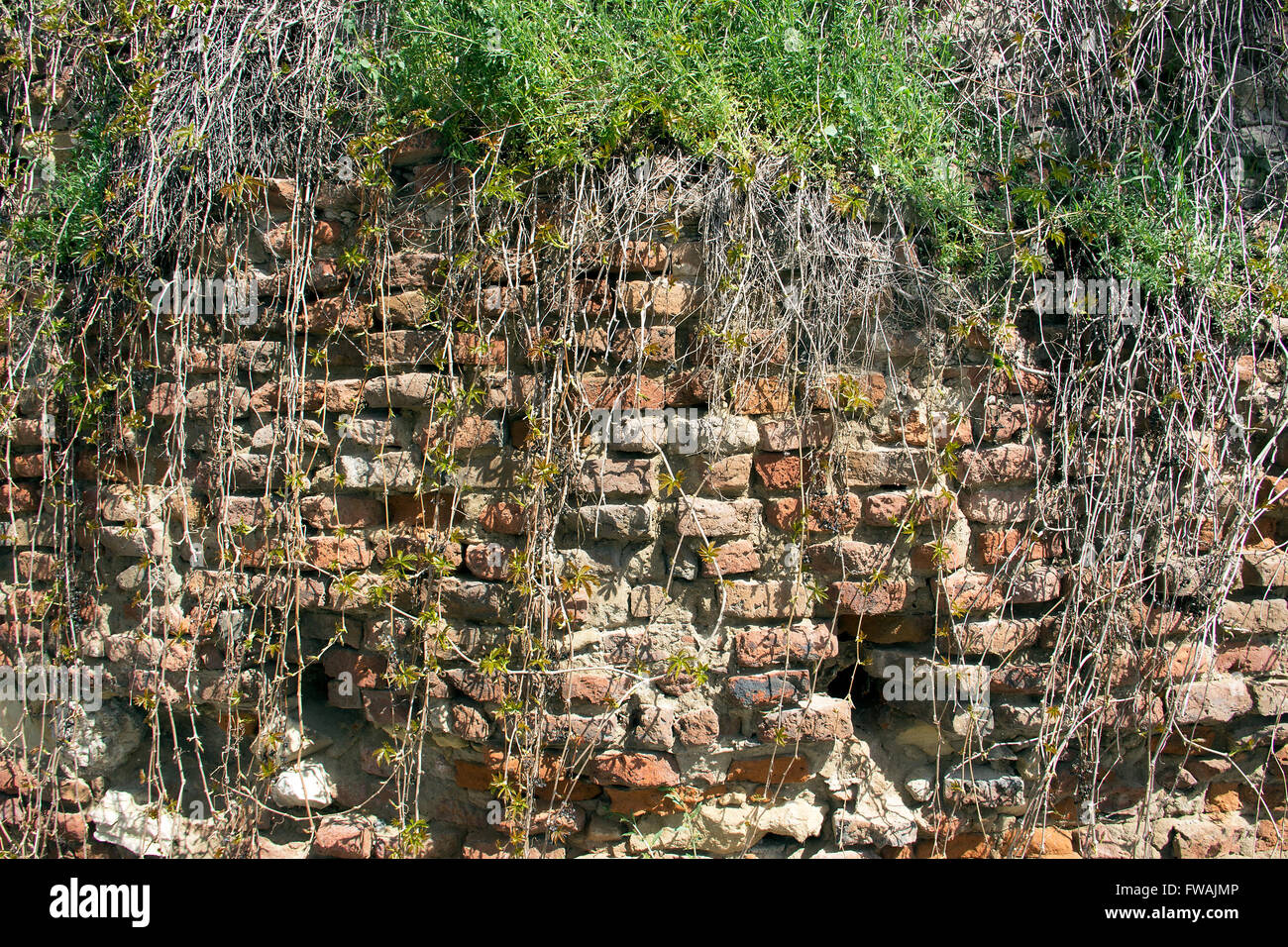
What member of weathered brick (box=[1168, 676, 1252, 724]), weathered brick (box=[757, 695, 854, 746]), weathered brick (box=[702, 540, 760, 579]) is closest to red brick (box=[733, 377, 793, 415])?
weathered brick (box=[702, 540, 760, 579])

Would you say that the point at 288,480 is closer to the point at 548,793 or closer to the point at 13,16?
the point at 548,793

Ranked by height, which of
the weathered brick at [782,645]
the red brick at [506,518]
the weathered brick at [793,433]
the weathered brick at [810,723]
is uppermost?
the weathered brick at [793,433]

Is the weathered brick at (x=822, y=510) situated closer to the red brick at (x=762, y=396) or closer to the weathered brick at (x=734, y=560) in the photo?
the weathered brick at (x=734, y=560)

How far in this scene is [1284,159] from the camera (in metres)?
2.35

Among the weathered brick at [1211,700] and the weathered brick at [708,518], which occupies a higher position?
the weathered brick at [708,518]

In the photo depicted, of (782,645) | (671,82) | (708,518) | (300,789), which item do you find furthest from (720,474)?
(300,789)

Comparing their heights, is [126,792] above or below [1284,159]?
below

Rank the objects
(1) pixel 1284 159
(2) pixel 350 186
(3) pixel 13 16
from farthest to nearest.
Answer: (3) pixel 13 16 → (1) pixel 1284 159 → (2) pixel 350 186

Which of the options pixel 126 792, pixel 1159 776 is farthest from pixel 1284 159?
pixel 126 792

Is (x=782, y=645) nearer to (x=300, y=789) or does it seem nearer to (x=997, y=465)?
(x=997, y=465)

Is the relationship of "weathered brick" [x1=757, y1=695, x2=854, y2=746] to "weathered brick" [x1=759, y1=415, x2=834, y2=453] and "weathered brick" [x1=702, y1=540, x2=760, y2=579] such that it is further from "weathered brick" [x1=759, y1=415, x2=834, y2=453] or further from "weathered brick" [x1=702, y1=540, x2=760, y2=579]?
"weathered brick" [x1=759, y1=415, x2=834, y2=453]

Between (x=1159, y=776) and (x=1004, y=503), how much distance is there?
35.2 inches

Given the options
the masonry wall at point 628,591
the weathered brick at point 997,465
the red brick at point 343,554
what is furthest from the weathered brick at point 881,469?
the red brick at point 343,554

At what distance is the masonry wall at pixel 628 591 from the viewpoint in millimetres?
2037
